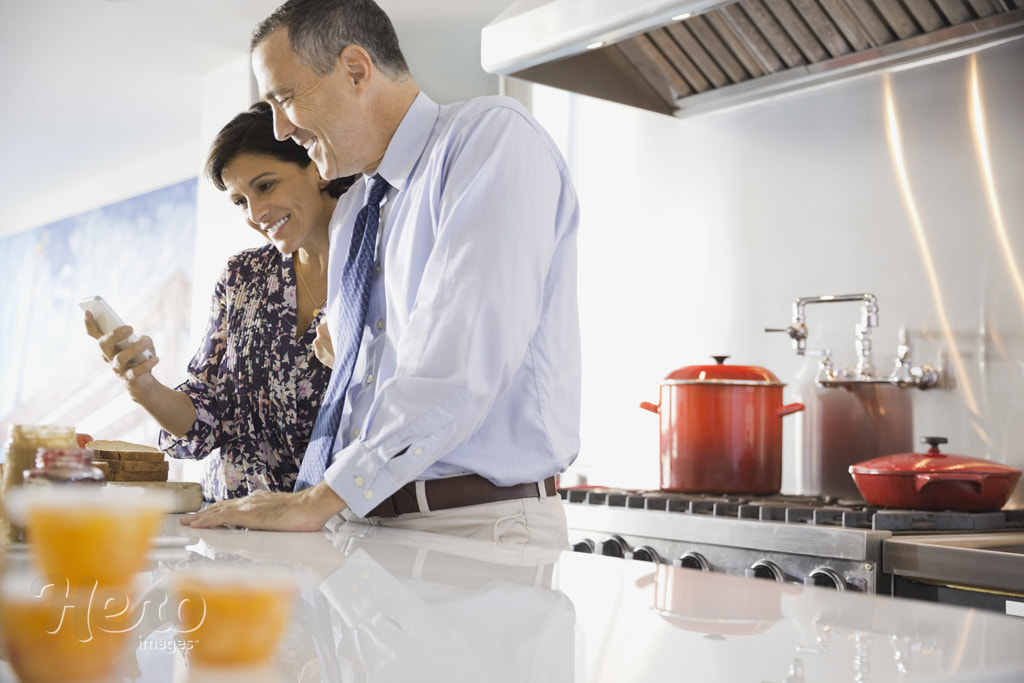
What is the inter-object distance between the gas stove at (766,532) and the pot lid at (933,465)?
8 cm

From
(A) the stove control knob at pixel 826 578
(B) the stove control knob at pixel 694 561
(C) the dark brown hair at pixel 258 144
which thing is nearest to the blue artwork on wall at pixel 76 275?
(C) the dark brown hair at pixel 258 144

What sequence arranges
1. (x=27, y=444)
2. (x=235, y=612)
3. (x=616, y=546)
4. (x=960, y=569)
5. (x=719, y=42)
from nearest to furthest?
(x=235, y=612) < (x=27, y=444) < (x=960, y=569) < (x=616, y=546) < (x=719, y=42)

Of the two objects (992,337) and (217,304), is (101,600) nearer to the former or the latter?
(217,304)

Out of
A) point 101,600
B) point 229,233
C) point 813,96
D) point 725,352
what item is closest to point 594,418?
point 725,352

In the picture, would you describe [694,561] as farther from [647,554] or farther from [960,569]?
[960,569]

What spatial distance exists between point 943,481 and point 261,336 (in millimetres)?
1249

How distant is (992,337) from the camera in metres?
2.15

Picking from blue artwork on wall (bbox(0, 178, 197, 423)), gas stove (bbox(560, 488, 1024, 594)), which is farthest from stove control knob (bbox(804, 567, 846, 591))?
blue artwork on wall (bbox(0, 178, 197, 423))

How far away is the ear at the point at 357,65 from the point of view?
1.37 meters

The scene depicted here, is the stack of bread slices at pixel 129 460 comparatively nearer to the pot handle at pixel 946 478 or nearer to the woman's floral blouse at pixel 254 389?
the woman's floral blouse at pixel 254 389

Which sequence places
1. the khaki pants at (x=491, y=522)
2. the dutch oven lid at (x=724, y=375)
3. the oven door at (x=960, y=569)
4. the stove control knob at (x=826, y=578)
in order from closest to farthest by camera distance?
1. the khaki pants at (x=491, y=522)
2. the oven door at (x=960, y=569)
3. the stove control knob at (x=826, y=578)
4. the dutch oven lid at (x=724, y=375)

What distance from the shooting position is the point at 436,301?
116cm

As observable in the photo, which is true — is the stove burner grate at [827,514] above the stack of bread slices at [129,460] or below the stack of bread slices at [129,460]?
below

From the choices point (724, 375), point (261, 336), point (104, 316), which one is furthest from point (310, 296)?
point (724, 375)
